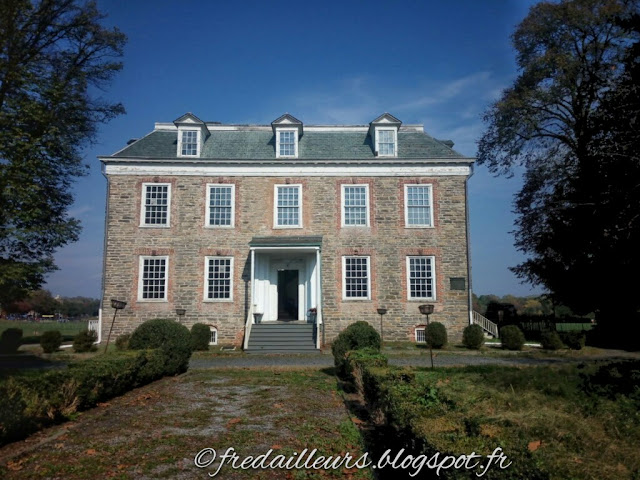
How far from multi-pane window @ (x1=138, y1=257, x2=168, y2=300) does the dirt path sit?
1241 centimetres

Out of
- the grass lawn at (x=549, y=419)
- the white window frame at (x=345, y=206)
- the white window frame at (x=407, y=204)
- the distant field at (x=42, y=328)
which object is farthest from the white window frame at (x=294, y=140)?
the grass lawn at (x=549, y=419)

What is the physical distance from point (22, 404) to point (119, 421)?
149 cm

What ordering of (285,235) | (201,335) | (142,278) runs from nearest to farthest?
(201,335) < (142,278) < (285,235)

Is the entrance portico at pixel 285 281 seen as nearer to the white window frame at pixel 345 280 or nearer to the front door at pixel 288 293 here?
the front door at pixel 288 293

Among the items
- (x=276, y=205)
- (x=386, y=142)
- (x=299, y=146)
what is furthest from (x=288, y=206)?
(x=386, y=142)

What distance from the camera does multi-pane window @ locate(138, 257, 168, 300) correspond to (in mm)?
22859

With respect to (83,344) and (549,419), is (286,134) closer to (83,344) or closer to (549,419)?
(83,344)

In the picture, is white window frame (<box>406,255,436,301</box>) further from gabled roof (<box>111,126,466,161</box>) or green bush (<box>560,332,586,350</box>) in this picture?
green bush (<box>560,332,586,350</box>)

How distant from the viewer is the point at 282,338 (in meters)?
20.9

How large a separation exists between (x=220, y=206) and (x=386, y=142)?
30.1ft

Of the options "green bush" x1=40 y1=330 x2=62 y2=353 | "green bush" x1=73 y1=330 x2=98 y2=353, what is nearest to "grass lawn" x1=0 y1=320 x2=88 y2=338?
"green bush" x1=40 y1=330 x2=62 y2=353

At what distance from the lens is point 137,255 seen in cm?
2292

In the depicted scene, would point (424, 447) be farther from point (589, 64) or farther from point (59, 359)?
point (589, 64)

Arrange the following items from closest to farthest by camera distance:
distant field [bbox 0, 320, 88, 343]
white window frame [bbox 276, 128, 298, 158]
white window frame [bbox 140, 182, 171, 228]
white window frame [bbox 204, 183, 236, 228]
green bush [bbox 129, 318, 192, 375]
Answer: green bush [bbox 129, 318, 192, 375]
white window frame [bbox 140, 182, 171, 228]
white window frame [bbox 204, 183, 236, 228]
white window frame [bbox 276, 128, 298, 158]
distant field [bbox 0, 320, 88, 343]
